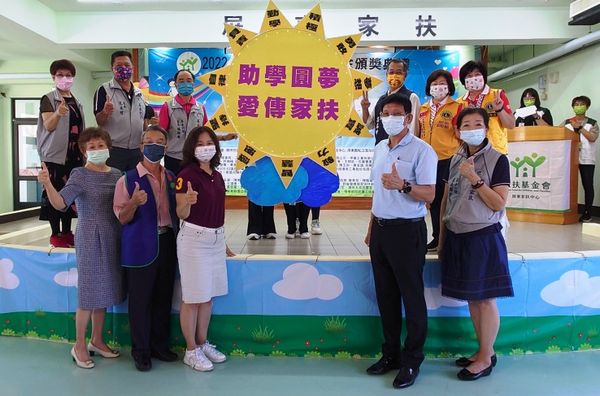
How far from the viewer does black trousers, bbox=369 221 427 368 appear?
223 centimetres

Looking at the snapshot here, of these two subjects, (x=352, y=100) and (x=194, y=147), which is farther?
(x=352, y=100)

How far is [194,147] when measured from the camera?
2373 mm

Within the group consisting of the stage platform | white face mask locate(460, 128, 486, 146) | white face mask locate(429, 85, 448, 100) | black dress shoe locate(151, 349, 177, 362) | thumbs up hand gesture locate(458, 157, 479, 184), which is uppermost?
white face mask locate(429, 85, 448, 100)

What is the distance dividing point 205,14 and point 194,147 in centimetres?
493

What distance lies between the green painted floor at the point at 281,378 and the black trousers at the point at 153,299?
15 centimetres

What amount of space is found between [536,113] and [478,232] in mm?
4738

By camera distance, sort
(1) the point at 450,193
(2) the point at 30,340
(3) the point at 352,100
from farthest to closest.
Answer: (2) the point at 30,340 < (3) the point at 352,100 < (1) the point at 450,193

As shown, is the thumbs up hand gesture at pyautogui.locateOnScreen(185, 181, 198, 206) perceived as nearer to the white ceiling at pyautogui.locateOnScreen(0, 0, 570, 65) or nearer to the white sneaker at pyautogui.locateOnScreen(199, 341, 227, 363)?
the white sneaker at pyautogui.locateOnScreen(199, 341, 227, 363)

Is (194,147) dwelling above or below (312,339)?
above

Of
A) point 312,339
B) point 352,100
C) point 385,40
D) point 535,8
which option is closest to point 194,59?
point 385,40

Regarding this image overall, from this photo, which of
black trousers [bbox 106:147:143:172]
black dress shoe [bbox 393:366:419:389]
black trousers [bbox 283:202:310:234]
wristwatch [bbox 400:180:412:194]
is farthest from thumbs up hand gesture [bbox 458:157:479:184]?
black trousers [bbox 283:202:310:234]

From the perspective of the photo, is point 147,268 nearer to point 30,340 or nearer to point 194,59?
point 30,340

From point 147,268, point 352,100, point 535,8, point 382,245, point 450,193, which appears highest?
point 535,8

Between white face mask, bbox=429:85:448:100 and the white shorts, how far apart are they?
63.9 inches
